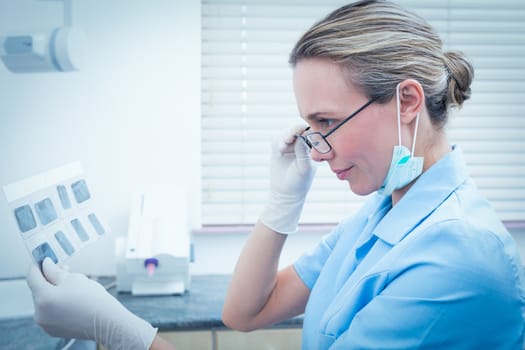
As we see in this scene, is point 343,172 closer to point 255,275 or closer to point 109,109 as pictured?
point 255,275

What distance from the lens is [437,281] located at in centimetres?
67

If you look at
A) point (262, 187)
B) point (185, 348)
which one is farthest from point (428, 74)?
point (262, 187)

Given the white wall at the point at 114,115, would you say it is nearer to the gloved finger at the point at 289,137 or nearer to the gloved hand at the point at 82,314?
the gloved hand at the point at 82,314

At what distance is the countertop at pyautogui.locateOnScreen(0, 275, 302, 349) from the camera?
0.71m

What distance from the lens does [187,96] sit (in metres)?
1.48

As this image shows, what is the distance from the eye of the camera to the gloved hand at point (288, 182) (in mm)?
1027

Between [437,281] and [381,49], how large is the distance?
0.36 metres

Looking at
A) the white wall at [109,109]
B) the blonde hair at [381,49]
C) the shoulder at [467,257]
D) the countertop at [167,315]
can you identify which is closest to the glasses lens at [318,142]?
the blonde hair at [381,49]

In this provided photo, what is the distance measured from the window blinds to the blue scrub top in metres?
0.89

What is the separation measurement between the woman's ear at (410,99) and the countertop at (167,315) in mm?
666

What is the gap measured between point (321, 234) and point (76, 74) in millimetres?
1159

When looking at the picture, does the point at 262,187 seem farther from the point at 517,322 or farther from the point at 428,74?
the point at 517,322

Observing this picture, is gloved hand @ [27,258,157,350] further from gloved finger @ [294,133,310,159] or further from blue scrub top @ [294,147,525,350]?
gloved finger @ [294,133,310,159]

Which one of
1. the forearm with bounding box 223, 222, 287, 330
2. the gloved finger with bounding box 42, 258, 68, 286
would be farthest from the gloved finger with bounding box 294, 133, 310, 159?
the gloved finger with bounding box 42, 258, 68, 286
